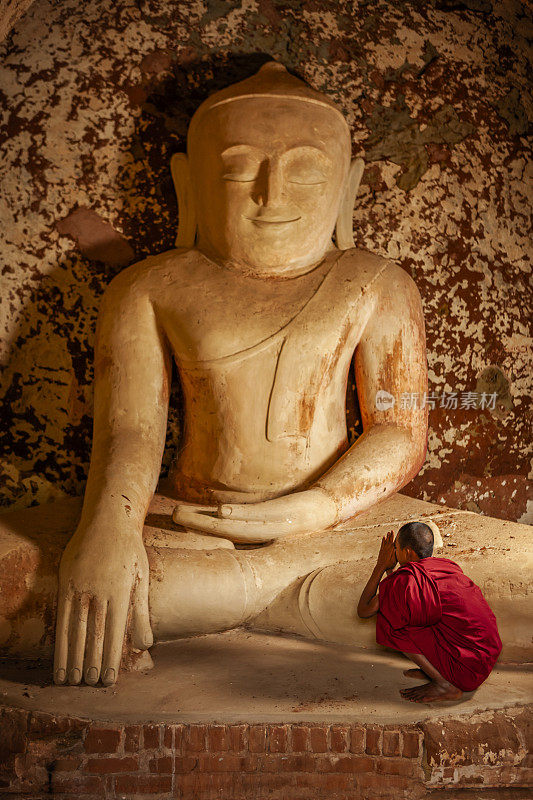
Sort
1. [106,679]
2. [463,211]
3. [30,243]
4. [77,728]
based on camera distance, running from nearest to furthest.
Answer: [77,728]
[106,679]
[30,243]
[463,211]

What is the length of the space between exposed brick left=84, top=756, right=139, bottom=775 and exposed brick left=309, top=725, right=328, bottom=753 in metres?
0.45

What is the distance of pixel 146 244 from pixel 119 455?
3.78ft

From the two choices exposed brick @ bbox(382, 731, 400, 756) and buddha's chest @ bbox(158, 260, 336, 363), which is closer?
exposed brick @ bbox(382, 731, 400, 756)

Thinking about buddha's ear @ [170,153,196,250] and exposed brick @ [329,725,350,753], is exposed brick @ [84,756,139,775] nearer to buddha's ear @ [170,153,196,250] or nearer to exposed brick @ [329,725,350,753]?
exposed brick @ [329,725,350,753]

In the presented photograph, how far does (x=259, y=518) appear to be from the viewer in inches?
115

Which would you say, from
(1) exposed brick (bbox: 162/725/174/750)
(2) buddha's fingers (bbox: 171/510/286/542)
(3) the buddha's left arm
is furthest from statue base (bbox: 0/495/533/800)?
(3) the buddha's left arm

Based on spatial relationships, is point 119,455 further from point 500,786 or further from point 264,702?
point 500,786

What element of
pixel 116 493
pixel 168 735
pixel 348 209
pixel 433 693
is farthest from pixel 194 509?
pixel 348 209

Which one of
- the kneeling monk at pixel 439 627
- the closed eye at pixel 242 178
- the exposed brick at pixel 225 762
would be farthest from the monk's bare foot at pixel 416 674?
the closed eye at pixel 242 178

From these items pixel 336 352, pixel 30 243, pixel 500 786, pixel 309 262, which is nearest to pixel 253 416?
pixel 336 352

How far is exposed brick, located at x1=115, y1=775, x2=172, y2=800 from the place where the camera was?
7.30 ft

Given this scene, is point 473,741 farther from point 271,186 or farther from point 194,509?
point 271,186

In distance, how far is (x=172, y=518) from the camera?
10.2 ft

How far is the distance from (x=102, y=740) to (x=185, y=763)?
0.71 feet
